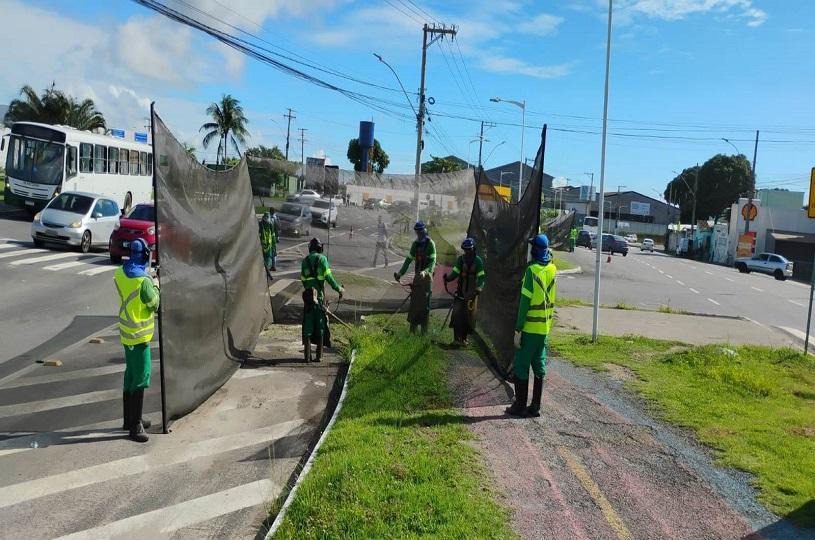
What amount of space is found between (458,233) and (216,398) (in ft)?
21.1

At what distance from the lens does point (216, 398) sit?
7.34 meters

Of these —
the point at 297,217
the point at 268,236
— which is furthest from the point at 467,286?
the point at 268,236

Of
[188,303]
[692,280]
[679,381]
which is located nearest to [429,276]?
[679,381]

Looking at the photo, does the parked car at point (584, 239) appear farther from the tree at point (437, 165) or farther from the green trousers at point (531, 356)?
the green trousers at point (531, 356)

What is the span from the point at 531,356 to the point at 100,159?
2564cm

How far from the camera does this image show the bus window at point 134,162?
30425 mm

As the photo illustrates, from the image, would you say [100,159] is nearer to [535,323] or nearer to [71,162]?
[71,162]

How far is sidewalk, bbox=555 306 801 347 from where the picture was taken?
12581mm

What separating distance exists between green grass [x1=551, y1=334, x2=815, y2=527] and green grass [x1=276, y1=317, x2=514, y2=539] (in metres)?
2.23

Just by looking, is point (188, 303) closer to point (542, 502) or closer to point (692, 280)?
point (542, 502)

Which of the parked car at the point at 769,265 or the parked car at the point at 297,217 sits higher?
the parked car at the point at 297,217

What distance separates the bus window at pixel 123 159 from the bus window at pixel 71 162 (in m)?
3.36

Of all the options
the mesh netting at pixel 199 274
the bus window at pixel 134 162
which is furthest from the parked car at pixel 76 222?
the mesh netting at pixel 199 274

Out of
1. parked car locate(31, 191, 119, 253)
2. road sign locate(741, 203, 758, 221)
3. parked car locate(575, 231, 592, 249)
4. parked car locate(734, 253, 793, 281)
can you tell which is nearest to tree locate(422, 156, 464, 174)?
parked car locate(575, 231, 592, 249)
